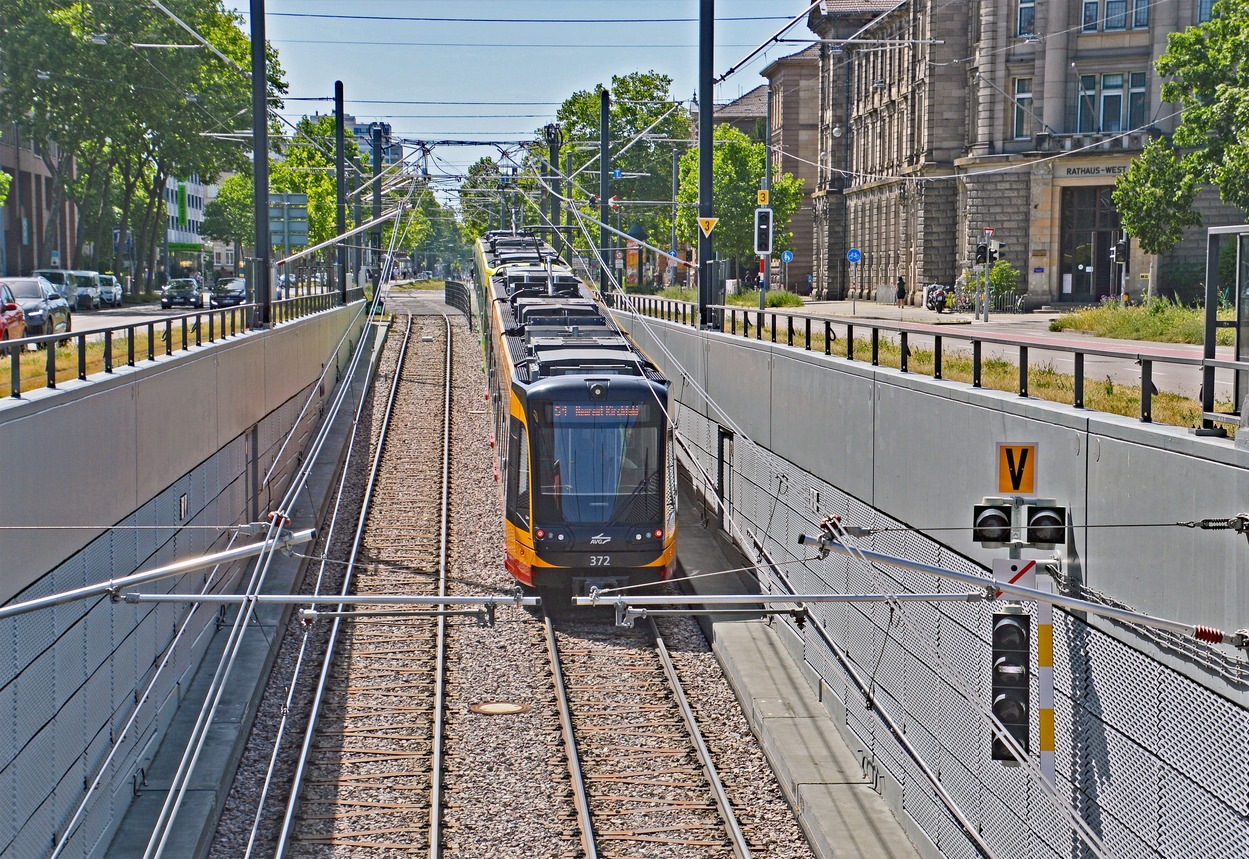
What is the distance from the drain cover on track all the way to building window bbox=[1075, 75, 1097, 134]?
4737cm

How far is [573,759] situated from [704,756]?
1358mm

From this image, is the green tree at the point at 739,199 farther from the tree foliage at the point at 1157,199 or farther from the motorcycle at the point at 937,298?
the tree foliage at the point at 1157,199

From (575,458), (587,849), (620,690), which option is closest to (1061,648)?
(587,849)

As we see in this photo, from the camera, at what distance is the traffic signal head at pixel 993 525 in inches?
426

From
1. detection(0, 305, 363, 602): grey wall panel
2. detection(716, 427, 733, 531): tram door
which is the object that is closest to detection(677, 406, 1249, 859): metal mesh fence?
detection(716, 427, 733, 531): tram door

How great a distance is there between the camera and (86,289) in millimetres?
29766

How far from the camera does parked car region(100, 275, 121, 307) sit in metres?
32.5

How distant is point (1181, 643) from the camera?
892cm

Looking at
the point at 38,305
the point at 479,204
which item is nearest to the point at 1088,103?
the point at 38,305

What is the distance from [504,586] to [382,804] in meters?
8.55

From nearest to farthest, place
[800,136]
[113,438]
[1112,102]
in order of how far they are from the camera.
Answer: [113,438]
[1112,102]
[800,136]

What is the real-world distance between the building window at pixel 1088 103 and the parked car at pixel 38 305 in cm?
4413

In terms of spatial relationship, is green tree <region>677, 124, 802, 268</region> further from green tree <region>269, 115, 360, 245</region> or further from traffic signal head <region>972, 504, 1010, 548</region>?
traffic signal head <region>972, 504, 1010, 548</region>

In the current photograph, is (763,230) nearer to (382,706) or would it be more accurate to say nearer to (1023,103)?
(382,706)
